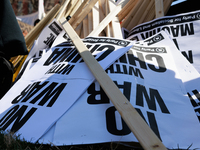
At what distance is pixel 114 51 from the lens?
5.48 feet

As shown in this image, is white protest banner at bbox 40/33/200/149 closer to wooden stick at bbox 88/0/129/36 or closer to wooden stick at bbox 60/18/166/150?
wooden stick at bbox 60/18/166/150

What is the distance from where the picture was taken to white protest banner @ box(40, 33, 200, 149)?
109 cm

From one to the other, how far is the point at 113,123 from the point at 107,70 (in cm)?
50

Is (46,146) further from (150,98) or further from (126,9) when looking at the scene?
(126,9)

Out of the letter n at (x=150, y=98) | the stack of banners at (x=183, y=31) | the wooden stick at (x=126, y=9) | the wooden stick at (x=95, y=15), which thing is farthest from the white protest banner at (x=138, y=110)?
the wooden stick at (x=126, y=9)

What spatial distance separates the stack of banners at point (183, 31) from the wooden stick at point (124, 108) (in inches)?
37.1

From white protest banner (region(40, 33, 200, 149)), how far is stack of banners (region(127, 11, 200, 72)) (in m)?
0.36

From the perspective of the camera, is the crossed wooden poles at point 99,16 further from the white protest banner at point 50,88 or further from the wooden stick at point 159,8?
the white protest banner at point 50,88

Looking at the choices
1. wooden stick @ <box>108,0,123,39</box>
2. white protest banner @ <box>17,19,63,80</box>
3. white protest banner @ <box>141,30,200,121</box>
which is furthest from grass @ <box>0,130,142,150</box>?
wooden stick @ <box>108,0,123,39</box>

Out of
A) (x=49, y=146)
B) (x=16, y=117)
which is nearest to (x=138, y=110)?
(x=49, y=146)

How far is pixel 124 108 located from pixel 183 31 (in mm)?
1383

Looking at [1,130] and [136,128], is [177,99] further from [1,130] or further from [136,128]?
[1,130]

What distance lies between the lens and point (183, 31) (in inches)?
81.7

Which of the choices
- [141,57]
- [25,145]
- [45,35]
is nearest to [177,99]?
[141,57]
